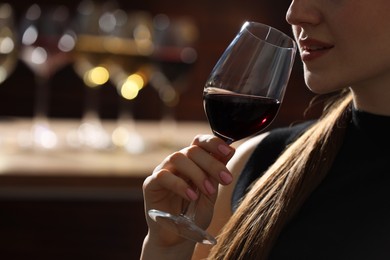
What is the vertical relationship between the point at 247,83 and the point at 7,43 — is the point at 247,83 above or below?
above

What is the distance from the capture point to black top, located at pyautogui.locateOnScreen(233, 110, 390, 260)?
1382mm

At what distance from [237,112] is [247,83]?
5 centimetres

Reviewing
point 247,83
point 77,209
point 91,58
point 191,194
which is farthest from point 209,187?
point 91,58

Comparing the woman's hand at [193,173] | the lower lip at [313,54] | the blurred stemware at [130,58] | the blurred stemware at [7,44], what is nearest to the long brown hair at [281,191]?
the woman's hand at [193,173]

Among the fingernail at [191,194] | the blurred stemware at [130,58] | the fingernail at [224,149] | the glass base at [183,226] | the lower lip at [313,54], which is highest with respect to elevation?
the lower lip at [313,54]

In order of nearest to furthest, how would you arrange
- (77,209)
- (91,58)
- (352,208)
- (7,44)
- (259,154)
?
(352,208)
(259,154)
(77,209)
(7,44)
(91,58)

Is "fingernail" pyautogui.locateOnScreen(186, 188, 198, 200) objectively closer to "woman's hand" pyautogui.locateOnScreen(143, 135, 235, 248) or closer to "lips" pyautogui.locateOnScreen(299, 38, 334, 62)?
"woman's hand" pyautogui.locateOnScreen(143, 135, 235, 248)

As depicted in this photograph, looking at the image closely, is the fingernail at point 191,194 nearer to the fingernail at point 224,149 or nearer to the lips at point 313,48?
the fingernail at point 224,149

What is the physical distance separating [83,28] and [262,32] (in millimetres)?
1821

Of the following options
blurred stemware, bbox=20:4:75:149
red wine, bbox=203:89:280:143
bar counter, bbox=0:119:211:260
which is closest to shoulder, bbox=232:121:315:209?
red wine, bbox=203:89:280:143

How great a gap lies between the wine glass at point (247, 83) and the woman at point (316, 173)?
0.13 ft

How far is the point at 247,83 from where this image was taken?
134cm

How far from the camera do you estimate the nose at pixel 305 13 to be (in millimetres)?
1345

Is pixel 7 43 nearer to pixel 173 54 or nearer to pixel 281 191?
pixel 173 54
